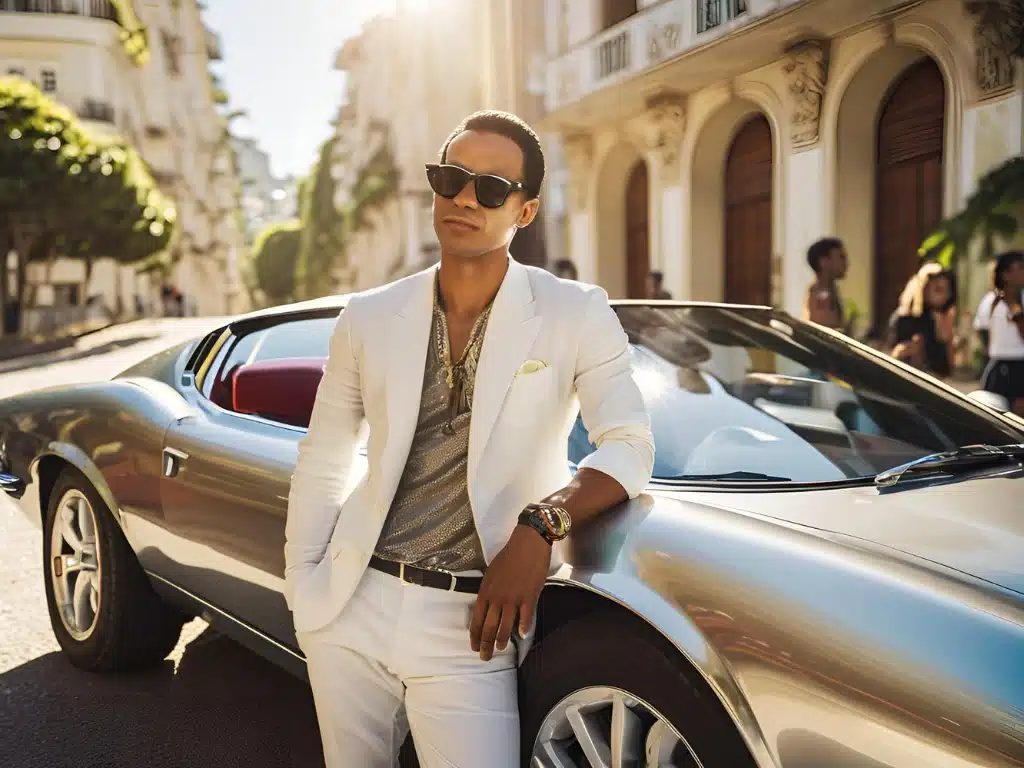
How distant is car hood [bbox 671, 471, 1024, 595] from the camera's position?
1.83m

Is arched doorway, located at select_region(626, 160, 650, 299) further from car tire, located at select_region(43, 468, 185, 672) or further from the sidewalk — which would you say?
car tire, located at select_region(43, 468, 185, 672)

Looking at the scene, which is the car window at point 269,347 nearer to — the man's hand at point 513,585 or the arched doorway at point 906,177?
the man's hand at point 513,585

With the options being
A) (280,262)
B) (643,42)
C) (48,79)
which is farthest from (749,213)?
(280,262)

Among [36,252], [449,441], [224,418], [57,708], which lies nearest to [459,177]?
[449,441]

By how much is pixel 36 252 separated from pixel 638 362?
102 ft

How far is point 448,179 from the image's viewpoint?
1.96 m

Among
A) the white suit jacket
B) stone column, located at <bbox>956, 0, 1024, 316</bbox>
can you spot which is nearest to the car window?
the white suit jacket

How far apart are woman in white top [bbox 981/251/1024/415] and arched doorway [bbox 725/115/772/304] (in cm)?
1039

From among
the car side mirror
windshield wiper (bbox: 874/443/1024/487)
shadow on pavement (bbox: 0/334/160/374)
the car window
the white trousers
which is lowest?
shadow on pavement (bbox: 0/334/160/374)

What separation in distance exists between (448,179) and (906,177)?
13.0 m

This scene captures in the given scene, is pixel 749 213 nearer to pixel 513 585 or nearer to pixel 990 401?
pixel 990 401

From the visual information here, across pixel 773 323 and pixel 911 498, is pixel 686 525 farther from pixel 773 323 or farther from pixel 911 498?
pixel 773 323

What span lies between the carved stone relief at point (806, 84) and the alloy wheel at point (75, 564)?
1271 cm

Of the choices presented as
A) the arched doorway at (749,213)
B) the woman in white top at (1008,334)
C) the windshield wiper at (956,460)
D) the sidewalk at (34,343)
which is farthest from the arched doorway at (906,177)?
the sidewalk at (34,343)
